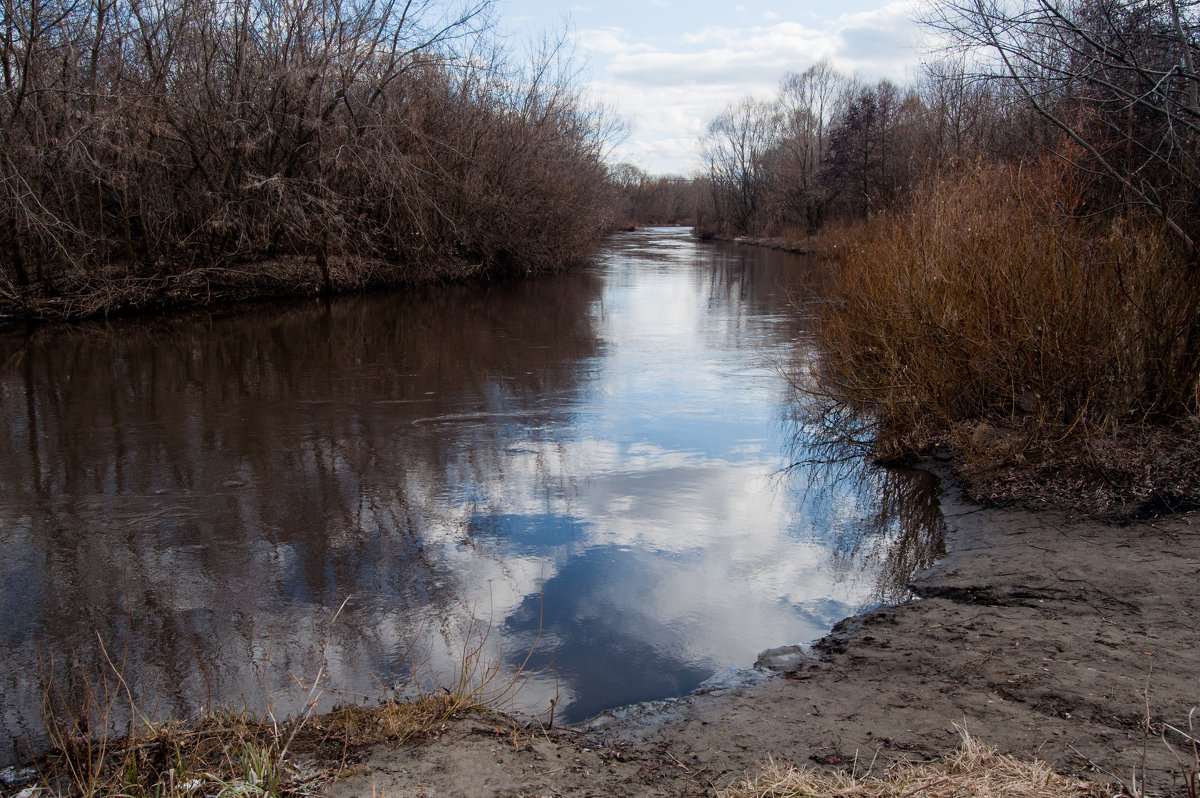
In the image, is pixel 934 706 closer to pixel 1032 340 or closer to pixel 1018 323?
pixel 1032 340

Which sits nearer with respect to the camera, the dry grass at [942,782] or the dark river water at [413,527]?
the dry grass at [942,782]

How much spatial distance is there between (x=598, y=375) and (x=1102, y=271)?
7314 millimetres

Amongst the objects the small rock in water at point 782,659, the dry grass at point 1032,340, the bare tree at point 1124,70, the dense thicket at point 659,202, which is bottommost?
the small rock in water at point 782,659

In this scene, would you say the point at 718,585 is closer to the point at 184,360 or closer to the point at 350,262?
the point at 184,360

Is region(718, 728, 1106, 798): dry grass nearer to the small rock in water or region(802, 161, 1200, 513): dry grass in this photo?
the small rock in water

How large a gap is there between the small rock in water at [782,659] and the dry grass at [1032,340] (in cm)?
327

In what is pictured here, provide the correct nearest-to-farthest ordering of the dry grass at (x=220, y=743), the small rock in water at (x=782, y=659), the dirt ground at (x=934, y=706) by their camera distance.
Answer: the dry grass at (x=220, y=743) → the dirt ground at (x=934, y=706) → the small rock in water at (x=782, y=659)

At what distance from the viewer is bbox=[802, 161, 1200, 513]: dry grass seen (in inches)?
284

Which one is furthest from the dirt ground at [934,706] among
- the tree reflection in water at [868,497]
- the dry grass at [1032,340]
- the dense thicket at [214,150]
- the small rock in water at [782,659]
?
the dense thicket at [214,150]

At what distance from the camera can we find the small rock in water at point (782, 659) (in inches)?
194

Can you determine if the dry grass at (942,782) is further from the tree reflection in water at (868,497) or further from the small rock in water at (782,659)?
the tree reflection in water at (868,497)

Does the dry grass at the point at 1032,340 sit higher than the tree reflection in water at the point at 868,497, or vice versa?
the dry grass at the point at 1032,340

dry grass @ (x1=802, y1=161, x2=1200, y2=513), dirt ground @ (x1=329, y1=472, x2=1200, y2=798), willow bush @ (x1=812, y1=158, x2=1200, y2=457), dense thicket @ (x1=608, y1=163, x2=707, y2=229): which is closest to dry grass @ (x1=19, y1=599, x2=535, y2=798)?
dirt ground @ (x1=329, y1=472, x2=1200, y2=798)

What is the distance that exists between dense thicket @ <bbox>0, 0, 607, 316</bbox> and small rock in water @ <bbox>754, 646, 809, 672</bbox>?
14.4 meters
